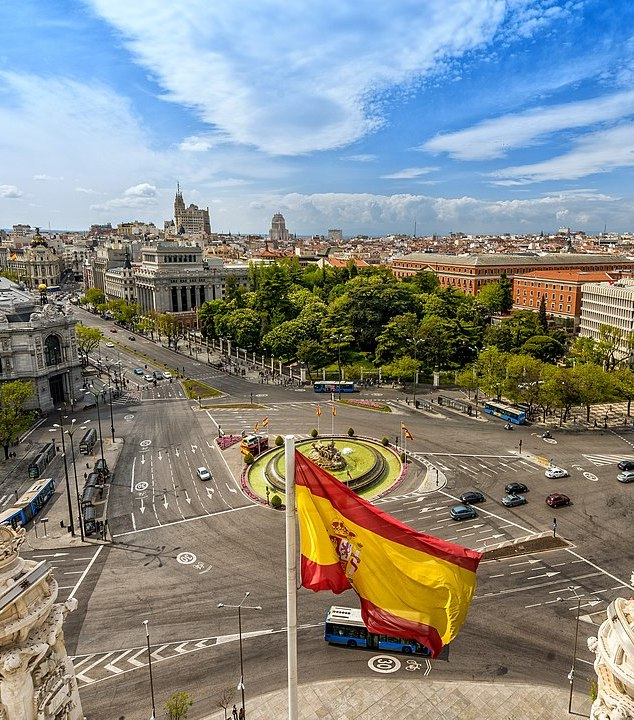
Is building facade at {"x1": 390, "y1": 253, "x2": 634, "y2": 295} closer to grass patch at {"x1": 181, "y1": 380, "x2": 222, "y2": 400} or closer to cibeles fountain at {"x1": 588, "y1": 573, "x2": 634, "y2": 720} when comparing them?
grass patch at {"x1": 181, "y1": 380, "x2": 222, "y2": 400}

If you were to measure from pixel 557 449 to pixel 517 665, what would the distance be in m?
33.4

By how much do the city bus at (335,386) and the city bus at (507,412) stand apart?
804 inches

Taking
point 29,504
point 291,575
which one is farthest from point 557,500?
point 29,504

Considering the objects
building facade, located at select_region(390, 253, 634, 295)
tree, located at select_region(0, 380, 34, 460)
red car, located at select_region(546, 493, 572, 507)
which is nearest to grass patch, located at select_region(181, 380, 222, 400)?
tree, located at select_region(0, 380, 34, 460)

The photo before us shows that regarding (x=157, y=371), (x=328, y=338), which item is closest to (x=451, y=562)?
(x=328, y=338)

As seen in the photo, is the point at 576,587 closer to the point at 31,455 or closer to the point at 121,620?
the point at 121,620

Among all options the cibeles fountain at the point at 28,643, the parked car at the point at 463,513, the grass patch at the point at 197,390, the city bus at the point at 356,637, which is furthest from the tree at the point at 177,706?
the grass patch at the point at 197,390

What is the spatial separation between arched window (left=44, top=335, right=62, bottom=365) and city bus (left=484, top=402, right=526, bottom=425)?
60.8m

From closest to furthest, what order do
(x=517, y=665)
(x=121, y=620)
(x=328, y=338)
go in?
(x=517, y=665), (x=121, y=620), (x=328, y=338)

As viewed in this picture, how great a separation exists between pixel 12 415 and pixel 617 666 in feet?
187

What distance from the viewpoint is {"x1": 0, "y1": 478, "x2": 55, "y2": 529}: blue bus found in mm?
39250

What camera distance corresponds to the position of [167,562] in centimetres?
3600

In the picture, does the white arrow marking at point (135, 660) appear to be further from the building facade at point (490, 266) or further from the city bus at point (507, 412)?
the building facade at point (490, 266)

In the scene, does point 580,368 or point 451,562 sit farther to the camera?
point 580,368
